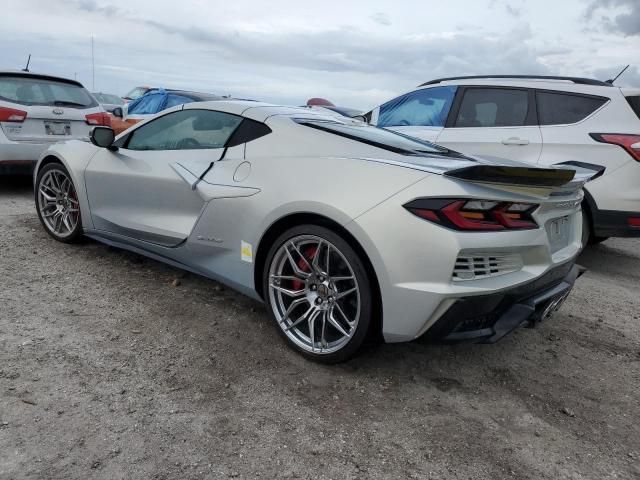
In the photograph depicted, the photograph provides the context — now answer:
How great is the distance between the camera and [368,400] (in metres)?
2.64

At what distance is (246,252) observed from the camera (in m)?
3.11

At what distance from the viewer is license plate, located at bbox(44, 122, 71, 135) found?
6.33 metres

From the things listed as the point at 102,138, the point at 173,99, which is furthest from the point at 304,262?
the point at 173,99

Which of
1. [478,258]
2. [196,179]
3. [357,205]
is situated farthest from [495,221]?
[196,179]

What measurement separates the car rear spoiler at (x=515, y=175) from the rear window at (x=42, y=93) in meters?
5.60

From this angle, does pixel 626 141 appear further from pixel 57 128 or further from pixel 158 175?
pixel 57 128

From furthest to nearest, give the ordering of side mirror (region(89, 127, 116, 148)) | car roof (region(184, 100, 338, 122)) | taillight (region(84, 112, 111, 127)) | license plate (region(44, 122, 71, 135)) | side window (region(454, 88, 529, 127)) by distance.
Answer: taillight (region(84, 112, 111, 127)) < license plate (region(44, 122, 71, 135)) < side window (region(454, 88, 529, 127)) < side mirror (region(89, 127, 116, 148)) < car roof (region(184, 100, 338, 122))

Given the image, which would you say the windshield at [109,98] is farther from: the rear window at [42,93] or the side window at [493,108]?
the side window at [493,108]

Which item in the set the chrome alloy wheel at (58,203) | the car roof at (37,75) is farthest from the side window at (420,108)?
the car roof at (37,75)

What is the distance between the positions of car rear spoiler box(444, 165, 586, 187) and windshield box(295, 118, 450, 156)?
611 millimetres

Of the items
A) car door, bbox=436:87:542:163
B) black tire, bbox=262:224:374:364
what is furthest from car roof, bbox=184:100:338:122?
car door, bbox=436:87:542:163

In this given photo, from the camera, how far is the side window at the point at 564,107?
16.0 ft

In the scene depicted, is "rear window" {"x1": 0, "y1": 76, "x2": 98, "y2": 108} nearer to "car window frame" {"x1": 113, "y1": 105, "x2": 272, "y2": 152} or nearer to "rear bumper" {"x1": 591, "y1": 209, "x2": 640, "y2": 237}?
"car window frame" {"x1": 113, "y1": 105, "x2": 272, "y2": 152}

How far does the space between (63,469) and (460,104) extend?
501 cm
